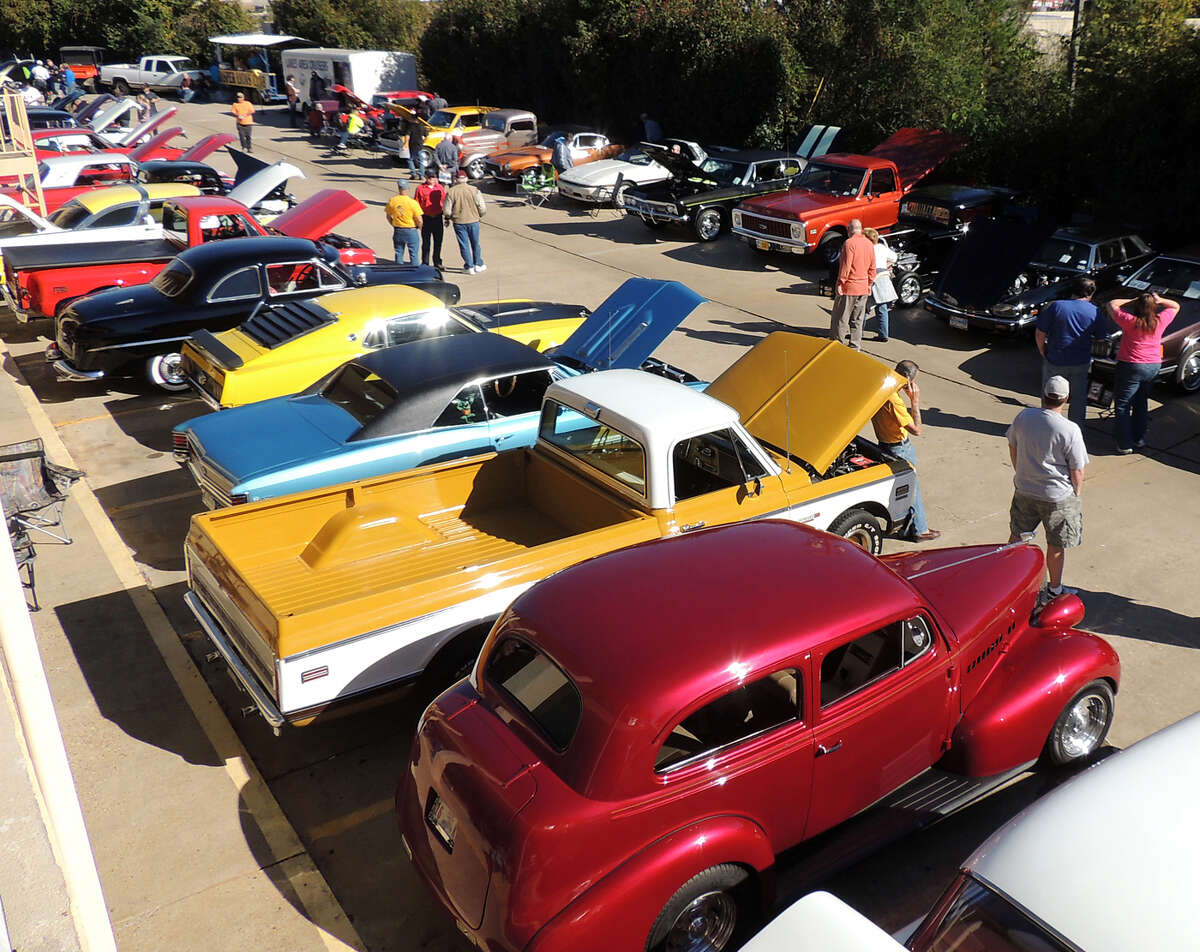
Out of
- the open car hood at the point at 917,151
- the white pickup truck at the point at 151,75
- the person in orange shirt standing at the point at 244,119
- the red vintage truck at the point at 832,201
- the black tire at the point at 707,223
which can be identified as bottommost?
the black tire at the point at 707,223

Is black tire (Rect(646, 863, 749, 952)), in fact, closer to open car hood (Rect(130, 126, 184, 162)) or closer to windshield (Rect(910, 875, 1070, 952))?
windshield (Rect(910, 875, 1070, 952))

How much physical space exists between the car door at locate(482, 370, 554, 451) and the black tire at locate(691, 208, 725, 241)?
10.5 metres

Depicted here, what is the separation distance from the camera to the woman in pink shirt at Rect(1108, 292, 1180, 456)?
922 cm

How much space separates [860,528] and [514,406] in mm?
2852

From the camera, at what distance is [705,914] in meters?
4.18

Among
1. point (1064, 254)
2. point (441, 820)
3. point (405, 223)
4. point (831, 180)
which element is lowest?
point (441, 820)

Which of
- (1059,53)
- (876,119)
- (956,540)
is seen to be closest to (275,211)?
(876,119)

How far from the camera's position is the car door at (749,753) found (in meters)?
4.02

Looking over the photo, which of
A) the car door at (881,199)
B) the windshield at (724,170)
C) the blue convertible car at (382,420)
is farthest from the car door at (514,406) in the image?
the windshield at (724,170)

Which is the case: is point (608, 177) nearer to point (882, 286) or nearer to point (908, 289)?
point (908, 289)

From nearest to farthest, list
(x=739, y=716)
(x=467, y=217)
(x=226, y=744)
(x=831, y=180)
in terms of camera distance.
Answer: (x=739, y=716), (x=226, y=744), (x=467, y=217), (x=831, y=180)

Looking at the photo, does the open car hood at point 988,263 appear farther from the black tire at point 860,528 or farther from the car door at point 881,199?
the black tire at point 860,528

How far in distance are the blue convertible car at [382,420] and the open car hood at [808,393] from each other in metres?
1.22

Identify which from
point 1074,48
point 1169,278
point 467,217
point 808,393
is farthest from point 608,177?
point 808,393
